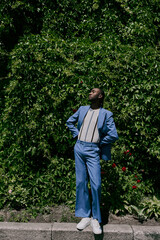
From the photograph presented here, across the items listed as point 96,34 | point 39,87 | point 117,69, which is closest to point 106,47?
point 117,69

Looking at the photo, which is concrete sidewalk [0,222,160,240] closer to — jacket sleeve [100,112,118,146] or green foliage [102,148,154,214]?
green foliage [102,148,154,214]

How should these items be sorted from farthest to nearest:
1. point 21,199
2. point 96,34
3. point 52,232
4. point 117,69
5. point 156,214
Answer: point 96,34 < point 117,69 < point 21,199 < point 156,214 < point 52,232

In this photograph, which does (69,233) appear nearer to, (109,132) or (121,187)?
(121,187)

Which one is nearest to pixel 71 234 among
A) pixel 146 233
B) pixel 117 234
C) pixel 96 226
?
pixel 96 226

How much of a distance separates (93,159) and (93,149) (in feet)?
0.43

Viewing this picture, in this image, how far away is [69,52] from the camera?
4.10m

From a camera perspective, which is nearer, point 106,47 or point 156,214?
point 156,214

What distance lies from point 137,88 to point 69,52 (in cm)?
133

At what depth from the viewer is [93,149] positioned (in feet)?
9.97

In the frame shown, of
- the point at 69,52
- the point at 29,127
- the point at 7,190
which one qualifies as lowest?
the point at 7,190

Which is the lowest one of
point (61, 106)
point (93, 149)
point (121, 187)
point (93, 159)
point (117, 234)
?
point (117, 234)

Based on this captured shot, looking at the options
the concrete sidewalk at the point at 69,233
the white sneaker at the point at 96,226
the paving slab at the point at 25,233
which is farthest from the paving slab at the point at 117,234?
the paving slab at the point at 25,233

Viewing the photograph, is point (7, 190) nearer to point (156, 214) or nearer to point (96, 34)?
point (156, 214)

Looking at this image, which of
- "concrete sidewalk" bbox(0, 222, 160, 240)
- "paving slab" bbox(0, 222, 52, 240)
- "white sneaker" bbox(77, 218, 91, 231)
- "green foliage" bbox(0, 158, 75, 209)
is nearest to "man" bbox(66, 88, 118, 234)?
"white sneaker" bbox(77, 218, 91, 231)
